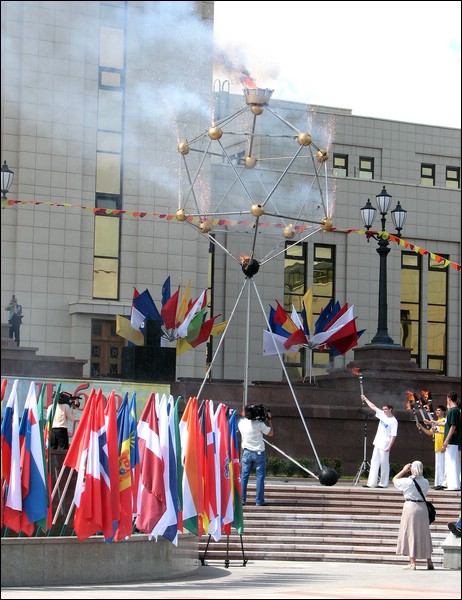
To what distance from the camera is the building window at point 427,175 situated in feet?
193

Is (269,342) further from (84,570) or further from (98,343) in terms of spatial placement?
(84,570)

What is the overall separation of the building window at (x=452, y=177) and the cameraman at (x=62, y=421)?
40.3 metres

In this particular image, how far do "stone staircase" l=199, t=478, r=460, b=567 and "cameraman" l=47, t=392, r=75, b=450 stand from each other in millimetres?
2601

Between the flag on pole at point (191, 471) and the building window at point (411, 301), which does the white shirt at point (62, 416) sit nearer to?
the flag on pole at point (191, 471)

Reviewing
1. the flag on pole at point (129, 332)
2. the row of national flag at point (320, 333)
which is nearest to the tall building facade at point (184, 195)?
the row of national flag at point (320, 333)

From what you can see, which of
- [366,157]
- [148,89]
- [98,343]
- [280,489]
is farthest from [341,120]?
[280,489]

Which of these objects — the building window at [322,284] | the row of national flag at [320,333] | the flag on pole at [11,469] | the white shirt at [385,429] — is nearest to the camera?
the flag on pole at [11,469]

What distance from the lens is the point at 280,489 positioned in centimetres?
2436

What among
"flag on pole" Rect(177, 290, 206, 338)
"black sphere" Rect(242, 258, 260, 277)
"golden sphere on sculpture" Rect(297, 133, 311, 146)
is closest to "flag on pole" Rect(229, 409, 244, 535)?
"black sphere" Rect(242, 258, 260, 277)

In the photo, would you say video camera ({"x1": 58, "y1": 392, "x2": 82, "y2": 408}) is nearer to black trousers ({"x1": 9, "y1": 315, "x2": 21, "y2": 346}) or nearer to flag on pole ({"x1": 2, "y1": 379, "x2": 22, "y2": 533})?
flag on pole ({"x1": 2, "y1": 379, "x2": 22, "y2": 533})

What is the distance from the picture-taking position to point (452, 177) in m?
60.2

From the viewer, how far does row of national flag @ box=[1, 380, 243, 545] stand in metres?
15.9

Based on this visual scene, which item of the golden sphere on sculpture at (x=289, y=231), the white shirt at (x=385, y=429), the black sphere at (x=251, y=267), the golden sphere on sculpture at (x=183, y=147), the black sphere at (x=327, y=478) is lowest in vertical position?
the black sphere at (x=327, y=478)

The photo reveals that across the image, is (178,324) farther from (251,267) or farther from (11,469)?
(11,469)
